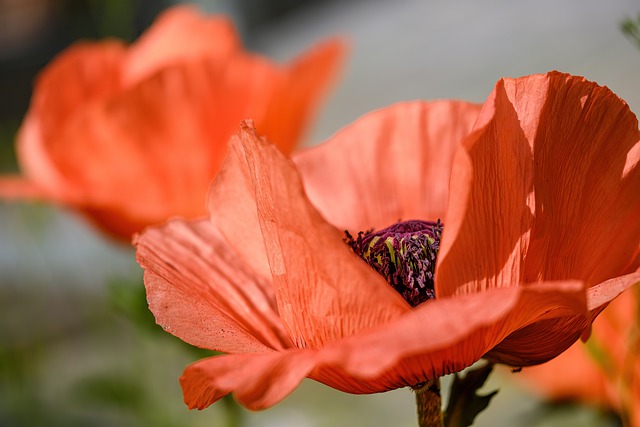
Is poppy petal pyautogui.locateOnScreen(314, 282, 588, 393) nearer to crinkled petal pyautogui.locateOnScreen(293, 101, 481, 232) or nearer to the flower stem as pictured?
the flower stem

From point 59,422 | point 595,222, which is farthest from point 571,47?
point 595,222

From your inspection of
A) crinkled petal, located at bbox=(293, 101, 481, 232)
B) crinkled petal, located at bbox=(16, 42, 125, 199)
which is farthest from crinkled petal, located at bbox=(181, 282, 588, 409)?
crinkled petal, located at bbox=(16, 42, 125, 199)

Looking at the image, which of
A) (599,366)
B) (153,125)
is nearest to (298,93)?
(153,125)

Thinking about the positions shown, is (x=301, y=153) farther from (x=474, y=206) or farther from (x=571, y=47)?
(x=571, y=47)

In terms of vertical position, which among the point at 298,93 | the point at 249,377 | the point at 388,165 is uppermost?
the point at 298,93

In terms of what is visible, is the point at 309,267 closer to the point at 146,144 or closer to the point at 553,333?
the point at 553,333

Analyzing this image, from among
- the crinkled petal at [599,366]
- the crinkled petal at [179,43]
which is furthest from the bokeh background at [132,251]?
the crinkled petal at [179,43]
